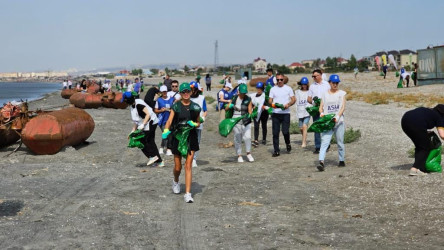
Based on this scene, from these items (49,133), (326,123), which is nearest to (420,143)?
(326,123)

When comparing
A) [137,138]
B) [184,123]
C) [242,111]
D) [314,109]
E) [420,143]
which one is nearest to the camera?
[184,123]

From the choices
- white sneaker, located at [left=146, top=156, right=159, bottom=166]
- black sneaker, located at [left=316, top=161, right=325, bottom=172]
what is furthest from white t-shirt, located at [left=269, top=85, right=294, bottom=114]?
white sneaker, located at [left=146, top=156, right=159, bottom=166]

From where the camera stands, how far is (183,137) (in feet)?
29.6

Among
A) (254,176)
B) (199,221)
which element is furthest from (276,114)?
(199,221)

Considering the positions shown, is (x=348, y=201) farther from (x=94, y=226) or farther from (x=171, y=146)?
Answer: (x=94, y=226)

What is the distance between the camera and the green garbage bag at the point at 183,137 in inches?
354

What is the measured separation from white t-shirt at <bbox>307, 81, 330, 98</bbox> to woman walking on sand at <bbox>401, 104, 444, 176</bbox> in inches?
131

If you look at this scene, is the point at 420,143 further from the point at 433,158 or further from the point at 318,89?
the point at 318,89

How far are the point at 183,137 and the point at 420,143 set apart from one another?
4.13m

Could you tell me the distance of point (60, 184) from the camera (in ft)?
34.6

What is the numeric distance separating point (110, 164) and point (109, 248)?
23.2ft

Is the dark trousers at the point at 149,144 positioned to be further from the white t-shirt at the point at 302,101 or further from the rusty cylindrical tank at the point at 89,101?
the rusty cylindrical tank at the point at 89,101

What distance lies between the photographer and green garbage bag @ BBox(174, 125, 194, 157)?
354 inches

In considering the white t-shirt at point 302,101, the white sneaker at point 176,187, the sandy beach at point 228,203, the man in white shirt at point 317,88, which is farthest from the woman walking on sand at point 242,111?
the white sneaker at point 176,187
